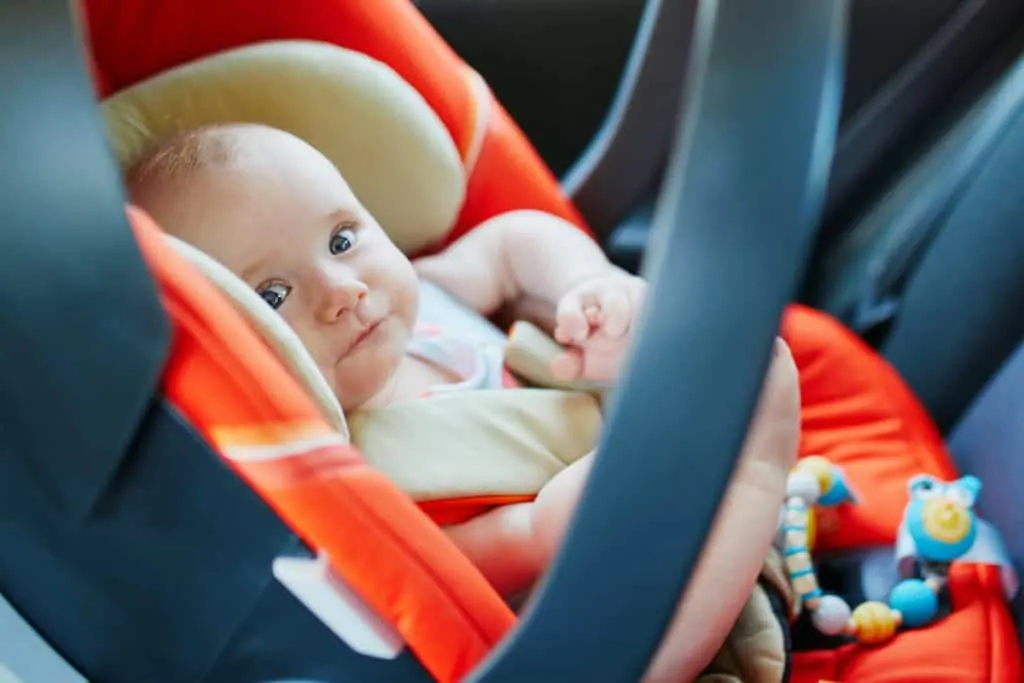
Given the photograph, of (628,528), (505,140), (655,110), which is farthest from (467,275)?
(628,528)

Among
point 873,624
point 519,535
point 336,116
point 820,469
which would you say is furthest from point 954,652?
point 336,116

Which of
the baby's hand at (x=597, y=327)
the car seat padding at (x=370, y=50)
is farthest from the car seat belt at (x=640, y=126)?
the baby's hand at (x=597, y=327)

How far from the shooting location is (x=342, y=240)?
0.90 m

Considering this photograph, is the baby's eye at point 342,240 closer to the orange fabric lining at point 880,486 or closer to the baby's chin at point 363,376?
the baby's chin at point 363,376

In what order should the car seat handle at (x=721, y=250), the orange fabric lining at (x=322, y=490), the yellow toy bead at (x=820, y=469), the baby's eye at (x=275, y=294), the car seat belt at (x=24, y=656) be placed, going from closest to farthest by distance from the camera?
the car seat handle at (x=721, y=250), the orange fabric lining at (x=322, y=490), the car seat belt at (x=24, y=656), the baby's eye at (x=275, y=294), the yellow toy bead at (x=820, y=469)

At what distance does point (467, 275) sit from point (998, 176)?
546 mm

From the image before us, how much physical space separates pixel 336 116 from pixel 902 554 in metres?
0.62

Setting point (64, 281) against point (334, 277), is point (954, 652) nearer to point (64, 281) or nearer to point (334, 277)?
point (334, 277)

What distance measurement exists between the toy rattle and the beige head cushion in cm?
42

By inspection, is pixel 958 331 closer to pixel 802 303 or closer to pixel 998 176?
pixel 998 176

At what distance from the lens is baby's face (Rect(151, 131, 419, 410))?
833mm

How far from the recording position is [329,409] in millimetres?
758

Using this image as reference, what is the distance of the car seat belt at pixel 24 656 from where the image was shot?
29.9 inches

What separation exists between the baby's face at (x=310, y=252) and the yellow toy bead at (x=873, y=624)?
43 cm
